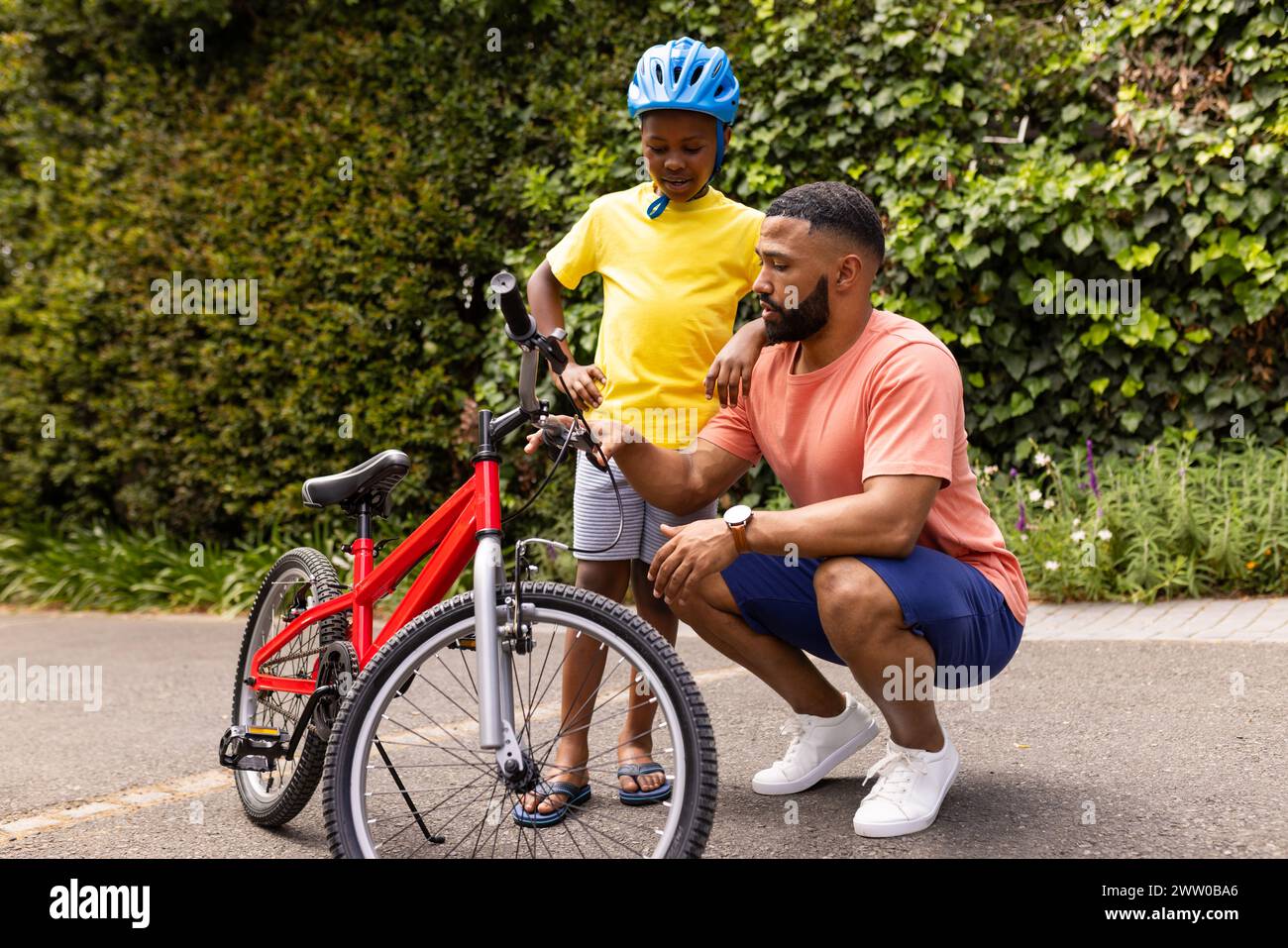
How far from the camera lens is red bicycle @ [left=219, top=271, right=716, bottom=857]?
96.2 inches

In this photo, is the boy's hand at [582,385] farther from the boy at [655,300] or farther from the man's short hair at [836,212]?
the man's short hair at [836,212]

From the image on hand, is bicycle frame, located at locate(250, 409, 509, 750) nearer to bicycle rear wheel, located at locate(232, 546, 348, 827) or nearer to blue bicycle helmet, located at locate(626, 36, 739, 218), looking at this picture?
bicycle rear wheel, located at locate(232, 546, 348, 827)

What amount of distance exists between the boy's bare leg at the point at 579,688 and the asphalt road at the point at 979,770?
0.41m

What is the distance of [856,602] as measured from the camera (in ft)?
9.11

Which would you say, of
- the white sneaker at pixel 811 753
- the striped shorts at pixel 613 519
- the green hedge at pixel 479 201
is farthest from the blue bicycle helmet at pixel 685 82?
the green hedge at pixel 479 201

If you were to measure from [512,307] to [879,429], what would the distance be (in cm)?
92

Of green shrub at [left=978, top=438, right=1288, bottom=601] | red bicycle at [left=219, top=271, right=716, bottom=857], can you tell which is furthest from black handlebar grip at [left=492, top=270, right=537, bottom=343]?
green shrub at [left=978, top=438, right=1288, bottom=601]

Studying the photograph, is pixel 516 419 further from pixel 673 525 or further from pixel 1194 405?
pixel 1194 405

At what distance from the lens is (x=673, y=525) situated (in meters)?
3.40

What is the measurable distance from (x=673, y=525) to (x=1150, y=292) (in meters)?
3.62

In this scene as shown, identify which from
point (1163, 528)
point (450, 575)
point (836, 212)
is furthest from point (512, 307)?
point (1163, 528)

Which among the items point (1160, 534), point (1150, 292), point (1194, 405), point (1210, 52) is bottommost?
point (1160, 534)

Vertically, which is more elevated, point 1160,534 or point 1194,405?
point 1194,405

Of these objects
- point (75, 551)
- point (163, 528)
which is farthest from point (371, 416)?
point (75, 551)
